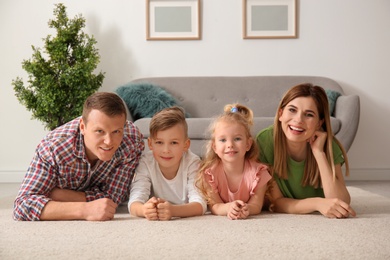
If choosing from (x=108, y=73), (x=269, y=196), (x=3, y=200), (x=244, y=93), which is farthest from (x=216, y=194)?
(x=108, y=73)

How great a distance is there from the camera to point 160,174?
2301 mm

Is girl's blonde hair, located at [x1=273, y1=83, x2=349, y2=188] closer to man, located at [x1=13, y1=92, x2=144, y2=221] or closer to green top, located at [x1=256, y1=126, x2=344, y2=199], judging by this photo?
green top, located at [x1=256, y1=126, x2=344, y2=199]

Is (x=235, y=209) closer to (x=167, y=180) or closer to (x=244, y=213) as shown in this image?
(x=244, y=213)

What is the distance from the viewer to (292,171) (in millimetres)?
2268

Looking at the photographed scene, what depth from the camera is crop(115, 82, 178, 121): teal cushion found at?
3820mm

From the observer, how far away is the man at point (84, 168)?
6.64ft

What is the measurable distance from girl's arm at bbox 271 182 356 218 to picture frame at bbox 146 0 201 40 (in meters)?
→ 2.47

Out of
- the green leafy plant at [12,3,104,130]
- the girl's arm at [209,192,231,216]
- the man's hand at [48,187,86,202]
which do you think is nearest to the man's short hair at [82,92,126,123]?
the man's hand at [48,187,86,202]

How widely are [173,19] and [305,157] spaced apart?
253 centimetres

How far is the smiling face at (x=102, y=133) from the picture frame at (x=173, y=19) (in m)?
2.52

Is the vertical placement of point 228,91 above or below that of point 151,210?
above

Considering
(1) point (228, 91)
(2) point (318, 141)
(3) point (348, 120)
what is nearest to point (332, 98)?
(3) point (348, 120)

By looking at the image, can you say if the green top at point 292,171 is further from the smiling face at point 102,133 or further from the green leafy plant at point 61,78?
the green leafy plant at point 61,78

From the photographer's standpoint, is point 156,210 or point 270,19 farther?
point 270,19
